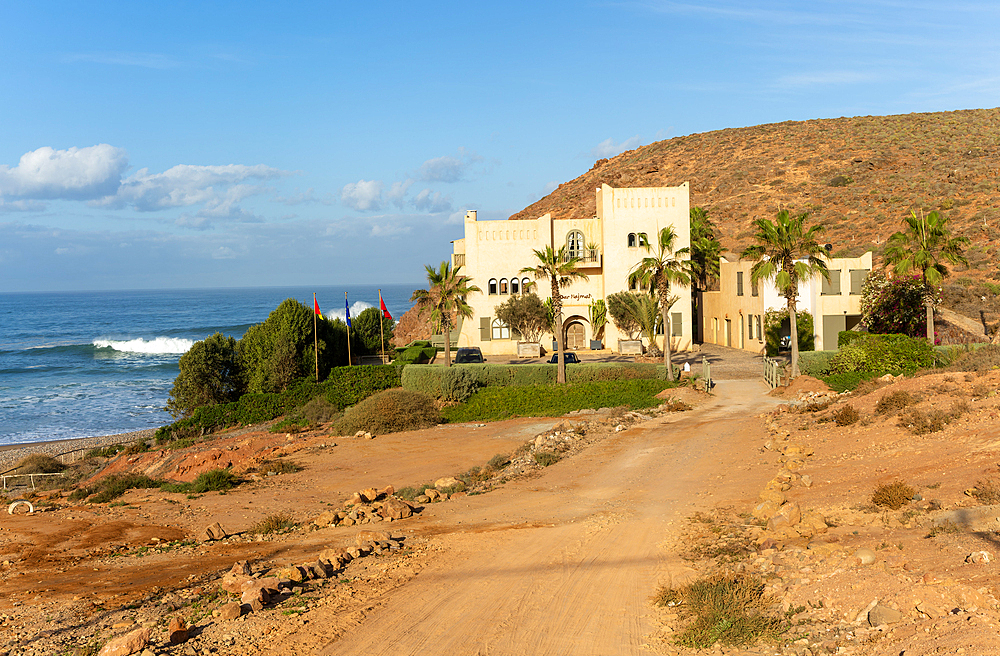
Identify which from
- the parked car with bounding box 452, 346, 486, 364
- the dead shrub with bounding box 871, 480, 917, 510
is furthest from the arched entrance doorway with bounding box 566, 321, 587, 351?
the dead shrub with bounding box 871, 480, 917, 510

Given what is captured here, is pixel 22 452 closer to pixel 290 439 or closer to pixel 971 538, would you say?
pixel 290 439

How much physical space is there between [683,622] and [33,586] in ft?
34.4

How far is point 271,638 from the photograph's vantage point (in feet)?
28.6

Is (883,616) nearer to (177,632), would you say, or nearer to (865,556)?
(865,556)

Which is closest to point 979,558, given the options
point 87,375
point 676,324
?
point 676,324

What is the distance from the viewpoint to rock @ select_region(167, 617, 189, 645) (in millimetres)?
8539

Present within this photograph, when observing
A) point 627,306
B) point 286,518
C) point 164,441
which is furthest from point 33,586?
point 627,306

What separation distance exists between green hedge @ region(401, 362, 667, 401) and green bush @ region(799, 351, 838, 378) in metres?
5.97

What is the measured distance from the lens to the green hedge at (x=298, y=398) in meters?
32.4

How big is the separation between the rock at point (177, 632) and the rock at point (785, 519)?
29.9ft

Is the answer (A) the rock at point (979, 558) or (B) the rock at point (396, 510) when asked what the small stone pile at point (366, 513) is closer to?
(B) the rock at point (396, 510)

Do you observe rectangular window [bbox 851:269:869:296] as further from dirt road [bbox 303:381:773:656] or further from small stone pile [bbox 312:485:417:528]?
small stone pile [bbox 312:485:417:528]

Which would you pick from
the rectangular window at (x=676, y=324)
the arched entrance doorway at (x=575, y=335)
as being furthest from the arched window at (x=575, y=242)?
the rectangular window at (x=676, y=324)

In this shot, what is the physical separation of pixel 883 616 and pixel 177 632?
8.26 m
